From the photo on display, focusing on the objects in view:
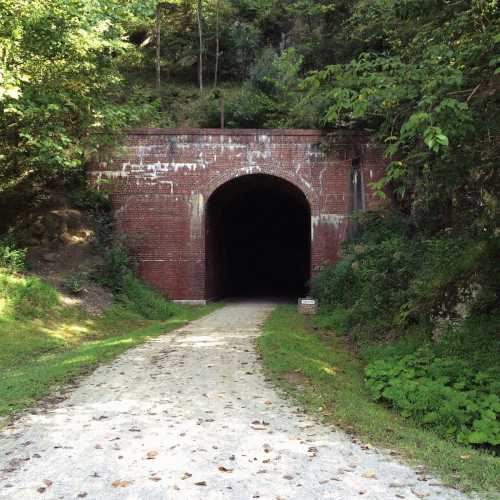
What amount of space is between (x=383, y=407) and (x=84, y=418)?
11.1ft

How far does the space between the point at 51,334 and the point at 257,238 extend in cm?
2100

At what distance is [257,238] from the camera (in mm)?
30734

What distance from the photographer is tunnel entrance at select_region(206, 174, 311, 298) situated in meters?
18.1

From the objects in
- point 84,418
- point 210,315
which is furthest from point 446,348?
point 210,315

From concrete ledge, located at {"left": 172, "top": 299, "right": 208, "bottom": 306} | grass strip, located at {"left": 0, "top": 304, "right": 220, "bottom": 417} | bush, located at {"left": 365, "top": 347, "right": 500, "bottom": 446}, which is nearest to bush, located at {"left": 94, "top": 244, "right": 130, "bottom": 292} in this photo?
grass strip, located at {"left": 0, "top": 304, "right": 220, "bottom": 417}

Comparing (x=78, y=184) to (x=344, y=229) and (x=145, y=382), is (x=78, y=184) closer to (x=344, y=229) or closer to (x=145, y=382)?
(x=344, y=229)

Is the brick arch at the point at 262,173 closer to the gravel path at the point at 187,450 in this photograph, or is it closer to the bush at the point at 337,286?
the bush at the point at 337,286

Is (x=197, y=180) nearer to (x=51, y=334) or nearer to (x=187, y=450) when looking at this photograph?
(x=51, y=334)

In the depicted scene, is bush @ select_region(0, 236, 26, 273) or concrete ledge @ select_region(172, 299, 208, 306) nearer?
bush @ select_region(0, 236, 26, 273)

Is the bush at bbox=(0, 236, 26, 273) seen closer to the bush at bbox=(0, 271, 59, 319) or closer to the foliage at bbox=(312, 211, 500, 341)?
the bush at bbox=(0, 271, 59, 319)

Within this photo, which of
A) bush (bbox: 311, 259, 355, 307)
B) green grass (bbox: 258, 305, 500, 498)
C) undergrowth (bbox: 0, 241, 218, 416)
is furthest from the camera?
bush (bbox: 311, 259, 355, 307)

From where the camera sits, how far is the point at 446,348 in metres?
7.49

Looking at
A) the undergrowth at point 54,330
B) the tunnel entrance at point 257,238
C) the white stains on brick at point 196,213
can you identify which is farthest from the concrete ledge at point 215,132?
the undergrowth at point 54,330

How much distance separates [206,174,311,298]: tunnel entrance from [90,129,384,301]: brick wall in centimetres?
68
